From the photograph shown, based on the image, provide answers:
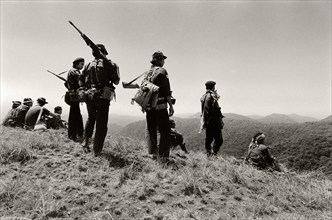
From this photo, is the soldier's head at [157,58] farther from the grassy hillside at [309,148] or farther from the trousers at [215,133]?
the grassy hillside at [309,148]

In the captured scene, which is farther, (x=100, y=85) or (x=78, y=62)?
(x=78, y=62)

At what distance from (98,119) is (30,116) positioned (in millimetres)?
5349

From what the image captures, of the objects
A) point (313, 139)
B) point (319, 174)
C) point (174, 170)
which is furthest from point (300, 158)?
point (174, 170)

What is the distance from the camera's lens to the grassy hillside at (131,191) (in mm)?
3328

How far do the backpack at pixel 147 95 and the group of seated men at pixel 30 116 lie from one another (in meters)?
5.47

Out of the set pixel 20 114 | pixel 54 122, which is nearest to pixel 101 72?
pixel 54 122

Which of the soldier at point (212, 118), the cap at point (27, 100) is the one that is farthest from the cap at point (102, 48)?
the cap at point (27, 100)

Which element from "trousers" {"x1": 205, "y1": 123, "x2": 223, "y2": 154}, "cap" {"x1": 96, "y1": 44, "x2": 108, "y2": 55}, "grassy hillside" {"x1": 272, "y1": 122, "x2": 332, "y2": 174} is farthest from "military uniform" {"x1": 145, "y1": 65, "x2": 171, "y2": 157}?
"grassy hillside" {"x1": 272, "y1": 122, "x2": 332, "y2": 174}

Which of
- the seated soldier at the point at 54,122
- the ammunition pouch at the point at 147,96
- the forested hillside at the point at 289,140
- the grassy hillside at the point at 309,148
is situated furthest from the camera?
the forested hillside at the point at 289,140

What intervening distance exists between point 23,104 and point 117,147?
6.63m

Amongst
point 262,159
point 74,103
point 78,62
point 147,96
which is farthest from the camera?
point 262,159

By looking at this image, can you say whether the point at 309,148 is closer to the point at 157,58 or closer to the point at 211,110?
the point at 211,110

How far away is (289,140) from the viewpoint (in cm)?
5881

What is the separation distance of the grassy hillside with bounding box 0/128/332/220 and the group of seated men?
4.33 metres
